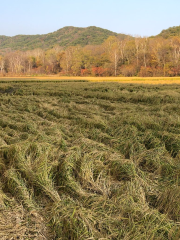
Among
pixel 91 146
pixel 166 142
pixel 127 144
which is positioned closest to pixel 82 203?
pixel 91 146

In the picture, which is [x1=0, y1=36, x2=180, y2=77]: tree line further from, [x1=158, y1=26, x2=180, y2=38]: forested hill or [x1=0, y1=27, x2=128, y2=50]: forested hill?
[x1=0, y1=27, x2=128, y2=50]: forested hill

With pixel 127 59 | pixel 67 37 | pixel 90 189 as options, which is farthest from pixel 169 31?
pixel 67 37

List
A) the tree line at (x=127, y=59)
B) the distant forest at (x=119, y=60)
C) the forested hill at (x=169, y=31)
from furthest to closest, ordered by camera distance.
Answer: the forested hill at (x=169, y=31)
the distant forest at (x=119, y=60)
the tree line at (x=127, y=59)

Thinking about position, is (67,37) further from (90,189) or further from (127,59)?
(90,189)

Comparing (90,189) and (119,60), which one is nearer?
(90,189)

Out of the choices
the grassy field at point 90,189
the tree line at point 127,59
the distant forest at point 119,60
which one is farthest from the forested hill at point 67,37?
the grassy field at point 90,189

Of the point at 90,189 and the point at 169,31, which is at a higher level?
the point at 169,31

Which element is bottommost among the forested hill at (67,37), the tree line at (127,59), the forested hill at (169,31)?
the tree line at (127,59)

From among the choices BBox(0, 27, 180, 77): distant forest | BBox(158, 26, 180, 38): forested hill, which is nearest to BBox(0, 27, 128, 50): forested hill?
BBox(0, 27, 180, 77): distant forest

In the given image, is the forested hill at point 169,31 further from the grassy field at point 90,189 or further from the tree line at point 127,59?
the grassy field at point 90,189

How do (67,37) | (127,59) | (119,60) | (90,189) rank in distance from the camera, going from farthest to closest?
(67,37), (119,60), (127,59), (90,189)

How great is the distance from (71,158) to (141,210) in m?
1.39

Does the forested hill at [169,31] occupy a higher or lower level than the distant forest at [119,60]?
higher

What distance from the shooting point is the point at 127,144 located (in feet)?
13.1
